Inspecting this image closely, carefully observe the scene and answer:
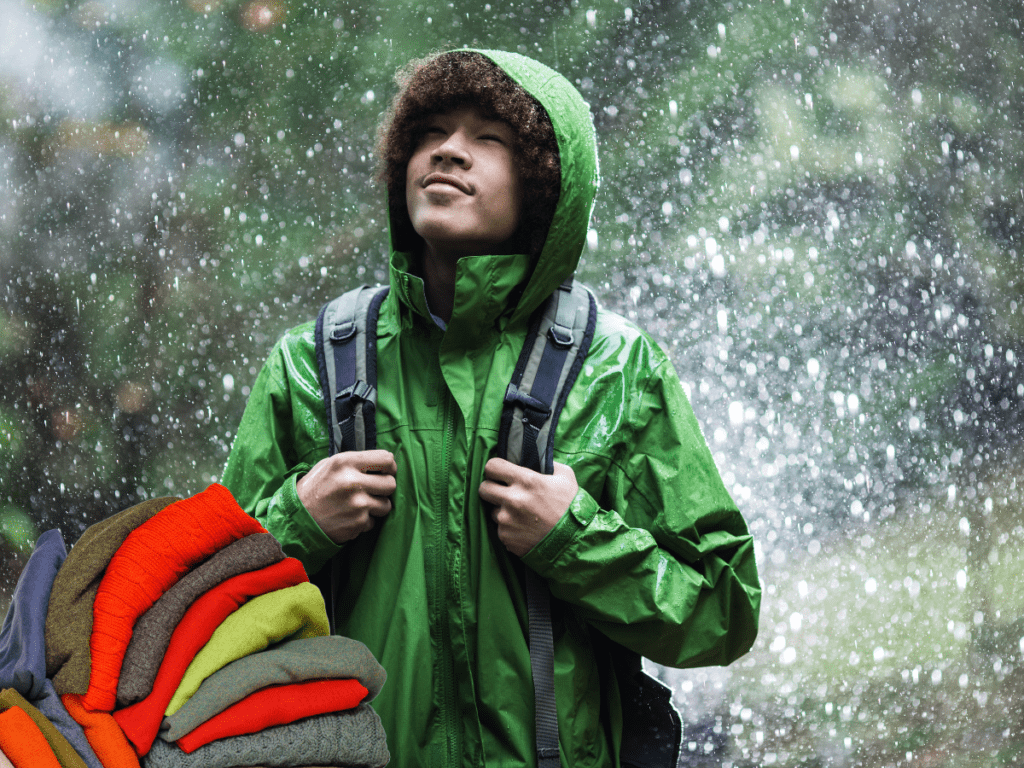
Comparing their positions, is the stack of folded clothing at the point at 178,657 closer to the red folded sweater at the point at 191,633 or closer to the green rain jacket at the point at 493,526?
the red folded sweater at the point at 191,633

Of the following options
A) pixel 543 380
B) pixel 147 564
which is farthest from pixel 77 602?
pixel 543 380

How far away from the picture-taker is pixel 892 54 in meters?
3.24

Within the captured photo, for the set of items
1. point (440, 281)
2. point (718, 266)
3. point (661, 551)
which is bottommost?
point (661, 551)

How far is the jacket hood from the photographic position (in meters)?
1.29

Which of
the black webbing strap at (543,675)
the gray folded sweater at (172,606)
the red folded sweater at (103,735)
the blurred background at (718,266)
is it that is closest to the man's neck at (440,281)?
the black webbing strap at (543,675)

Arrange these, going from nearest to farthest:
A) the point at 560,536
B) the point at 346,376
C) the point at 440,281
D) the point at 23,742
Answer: the point at 23,742 → the point at 560,536 → the point at 346,376 → the point at 440,281

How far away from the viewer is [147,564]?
2.77ft

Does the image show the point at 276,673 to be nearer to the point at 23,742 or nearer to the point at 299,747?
the point at 299,747

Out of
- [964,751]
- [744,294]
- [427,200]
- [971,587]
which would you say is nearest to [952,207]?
[744,294]

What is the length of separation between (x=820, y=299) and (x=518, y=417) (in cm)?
221

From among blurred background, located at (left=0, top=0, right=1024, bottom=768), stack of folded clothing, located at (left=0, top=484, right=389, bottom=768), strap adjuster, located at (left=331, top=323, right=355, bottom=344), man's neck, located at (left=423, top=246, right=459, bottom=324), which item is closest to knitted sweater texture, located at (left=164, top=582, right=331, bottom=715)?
stack of folded clothing, located at (left=0, top=484, right=389, bottom=768)

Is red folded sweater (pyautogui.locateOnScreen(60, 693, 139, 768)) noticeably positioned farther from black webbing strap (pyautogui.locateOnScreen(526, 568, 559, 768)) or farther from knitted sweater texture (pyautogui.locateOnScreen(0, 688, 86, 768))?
black webbing strap (pyautogui.locateOnScreen(526, 568, 559, 768))

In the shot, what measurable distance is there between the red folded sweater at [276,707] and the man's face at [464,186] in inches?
25.9

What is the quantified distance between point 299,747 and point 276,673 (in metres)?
0.07
